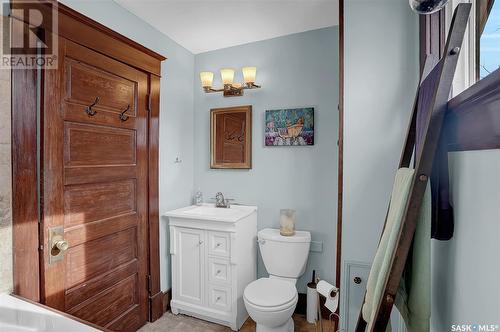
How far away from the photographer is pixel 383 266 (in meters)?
0.80

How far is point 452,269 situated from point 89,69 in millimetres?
2151

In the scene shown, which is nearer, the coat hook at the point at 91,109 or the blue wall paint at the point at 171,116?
the coat hook at the point at 91,109

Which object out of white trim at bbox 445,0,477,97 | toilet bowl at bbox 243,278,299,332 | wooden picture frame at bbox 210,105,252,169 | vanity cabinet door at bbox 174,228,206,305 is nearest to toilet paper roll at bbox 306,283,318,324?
toilet bowl at bbox 243,278,299,332

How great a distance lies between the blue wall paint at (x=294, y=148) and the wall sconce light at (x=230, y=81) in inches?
3.8

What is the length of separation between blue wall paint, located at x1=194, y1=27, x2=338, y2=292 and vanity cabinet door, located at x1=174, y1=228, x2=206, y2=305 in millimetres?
599

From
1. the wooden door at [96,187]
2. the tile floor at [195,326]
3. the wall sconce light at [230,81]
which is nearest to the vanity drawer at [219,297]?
the tile floor at [195,326]

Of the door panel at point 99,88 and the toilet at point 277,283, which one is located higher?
the door panel at point 99,88

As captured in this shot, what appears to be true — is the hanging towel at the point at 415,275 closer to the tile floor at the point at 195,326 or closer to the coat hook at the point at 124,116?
the tile floor at the point at 195,326

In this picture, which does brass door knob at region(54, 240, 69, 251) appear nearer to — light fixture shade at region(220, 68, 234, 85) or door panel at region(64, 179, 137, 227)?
door panel at region(64, 179, 137, 227)

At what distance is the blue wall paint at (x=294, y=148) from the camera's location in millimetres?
2328

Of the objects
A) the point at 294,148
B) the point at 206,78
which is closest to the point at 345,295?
the point at 294,148

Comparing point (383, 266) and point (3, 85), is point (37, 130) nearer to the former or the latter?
point (3, 85)

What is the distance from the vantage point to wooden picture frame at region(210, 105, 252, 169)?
103 inches

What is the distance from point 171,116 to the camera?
253cm
